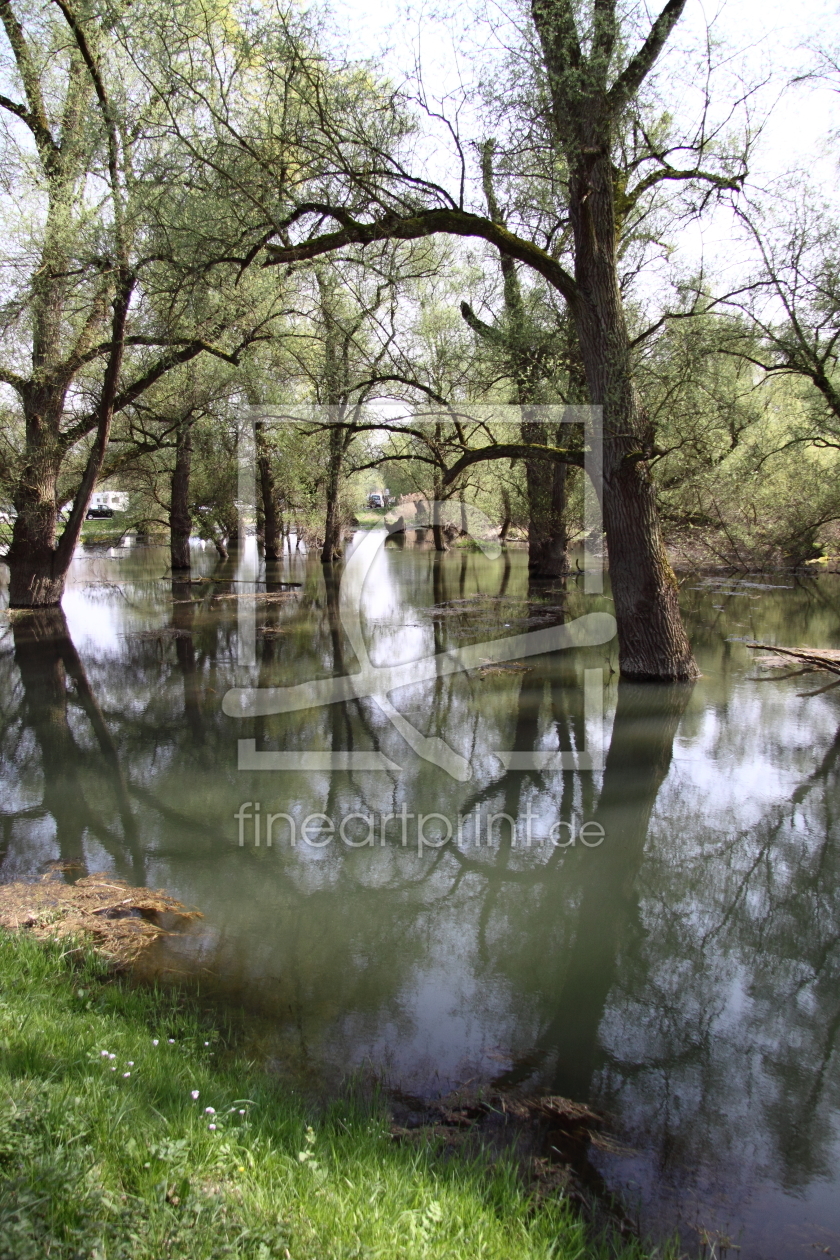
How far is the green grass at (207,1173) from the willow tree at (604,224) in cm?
819

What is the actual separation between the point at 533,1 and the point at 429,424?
23.8ft

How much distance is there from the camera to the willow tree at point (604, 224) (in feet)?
28.8

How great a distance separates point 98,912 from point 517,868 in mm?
2618

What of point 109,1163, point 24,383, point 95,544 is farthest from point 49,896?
point 95,544

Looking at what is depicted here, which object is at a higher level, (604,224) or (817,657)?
(604,224)

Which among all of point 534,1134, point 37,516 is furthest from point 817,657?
point 37,516

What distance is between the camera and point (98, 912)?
4.66 m

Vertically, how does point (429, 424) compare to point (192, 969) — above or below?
above

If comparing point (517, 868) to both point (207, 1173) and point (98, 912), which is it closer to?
point (98, 912)

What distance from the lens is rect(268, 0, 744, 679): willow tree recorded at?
877cm

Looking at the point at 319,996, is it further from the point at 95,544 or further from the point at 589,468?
the point at 95,544

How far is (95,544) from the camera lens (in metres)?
42.2

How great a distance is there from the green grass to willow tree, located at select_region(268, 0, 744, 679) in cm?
819

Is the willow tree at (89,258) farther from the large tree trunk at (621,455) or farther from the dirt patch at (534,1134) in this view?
the dirt patch at (534,1134)
